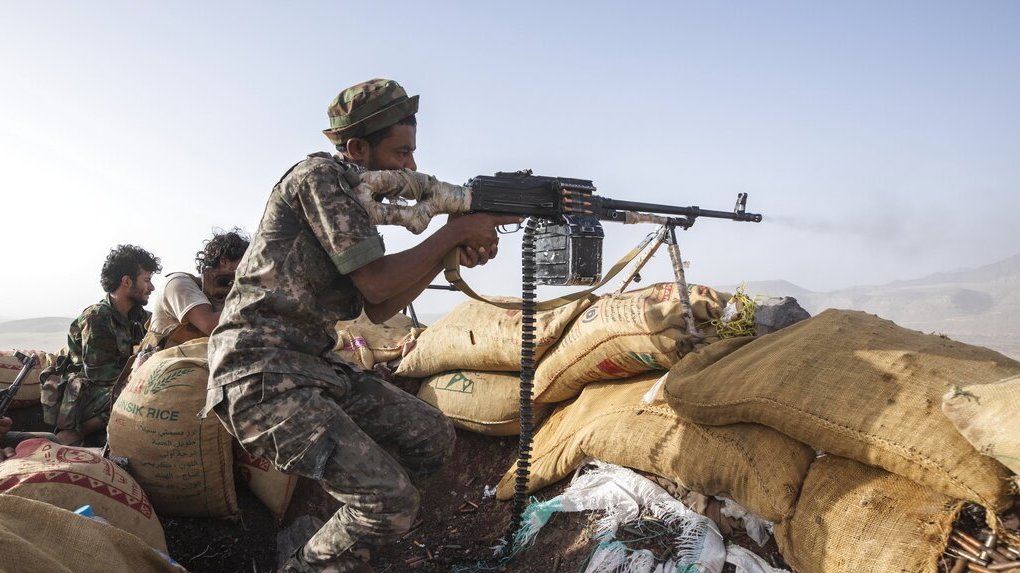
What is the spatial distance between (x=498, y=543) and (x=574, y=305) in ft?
5.25

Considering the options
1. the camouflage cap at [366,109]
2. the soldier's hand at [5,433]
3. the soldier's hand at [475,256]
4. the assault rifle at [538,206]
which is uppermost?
the camouflage cap at [366,109]

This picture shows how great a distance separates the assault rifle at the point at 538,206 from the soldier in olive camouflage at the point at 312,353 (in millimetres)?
127

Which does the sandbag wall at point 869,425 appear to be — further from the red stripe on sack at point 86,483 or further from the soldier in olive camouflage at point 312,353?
the red stripe on sack at point 86,483

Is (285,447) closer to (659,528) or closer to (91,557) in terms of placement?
A: (91,557)

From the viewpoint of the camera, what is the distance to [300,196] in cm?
251

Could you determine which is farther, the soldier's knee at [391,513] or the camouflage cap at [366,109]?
the camouflage cap at [366,109]

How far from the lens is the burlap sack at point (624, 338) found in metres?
3.57

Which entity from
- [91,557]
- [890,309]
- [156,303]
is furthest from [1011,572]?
[890,309]

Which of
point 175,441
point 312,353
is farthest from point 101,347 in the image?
→ point 312,353

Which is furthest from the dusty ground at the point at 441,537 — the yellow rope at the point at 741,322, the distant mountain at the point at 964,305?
the distant mountain at the point at 964,305

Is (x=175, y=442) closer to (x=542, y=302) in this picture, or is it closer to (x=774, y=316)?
(x=542, y=302)

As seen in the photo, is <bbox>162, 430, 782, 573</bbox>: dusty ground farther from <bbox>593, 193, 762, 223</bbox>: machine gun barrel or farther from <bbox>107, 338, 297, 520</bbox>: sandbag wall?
<bbox>593, 193, 762, 223</bbox>: machine gun barrel

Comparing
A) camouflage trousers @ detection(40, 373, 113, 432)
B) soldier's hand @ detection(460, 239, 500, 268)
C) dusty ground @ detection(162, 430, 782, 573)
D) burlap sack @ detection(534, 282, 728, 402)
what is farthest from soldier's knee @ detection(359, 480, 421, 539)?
camouflage trousers @ detection(40, 373, 113, 432)

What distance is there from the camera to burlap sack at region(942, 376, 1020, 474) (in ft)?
6.43
